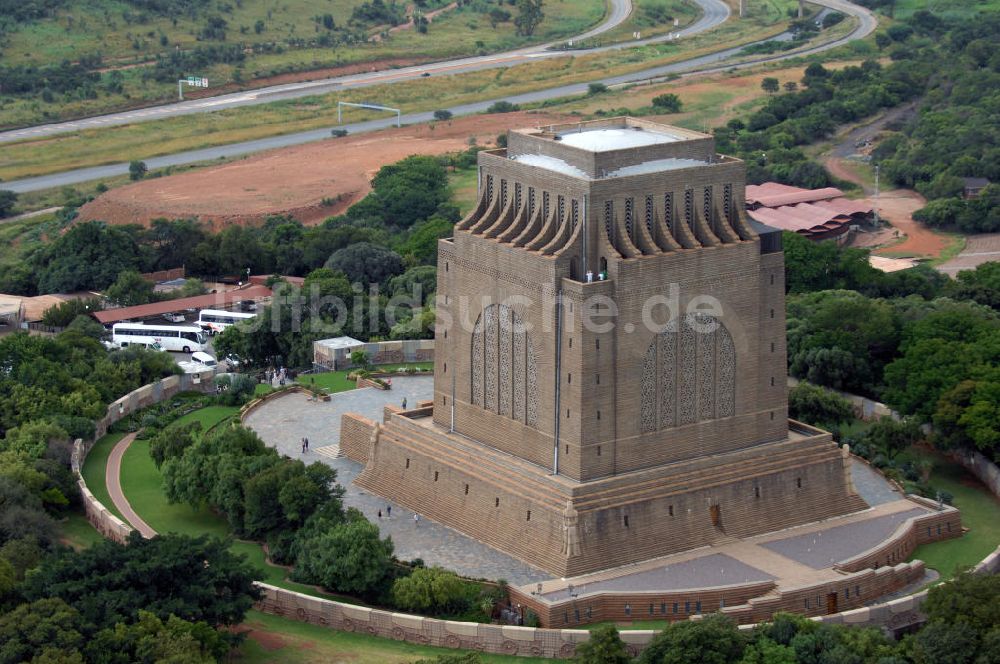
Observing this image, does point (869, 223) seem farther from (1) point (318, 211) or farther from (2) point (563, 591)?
(2) point (563, 591)

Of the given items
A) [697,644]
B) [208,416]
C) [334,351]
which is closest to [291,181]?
[334,351]

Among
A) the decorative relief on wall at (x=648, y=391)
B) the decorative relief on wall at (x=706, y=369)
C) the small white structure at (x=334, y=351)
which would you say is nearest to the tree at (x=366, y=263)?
the small white structure at (x=334, y=351)

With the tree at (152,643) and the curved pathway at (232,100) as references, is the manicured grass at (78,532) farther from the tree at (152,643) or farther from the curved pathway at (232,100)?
the curved pathway at (232,100)

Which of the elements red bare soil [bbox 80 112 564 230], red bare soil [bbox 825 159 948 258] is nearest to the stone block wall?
red bare soil [bbox 80 112 564 230]

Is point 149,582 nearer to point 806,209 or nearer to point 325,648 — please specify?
point 325,648

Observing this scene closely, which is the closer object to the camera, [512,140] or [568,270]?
[568,270]

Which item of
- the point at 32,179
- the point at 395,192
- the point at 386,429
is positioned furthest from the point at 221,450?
the point at 32,179

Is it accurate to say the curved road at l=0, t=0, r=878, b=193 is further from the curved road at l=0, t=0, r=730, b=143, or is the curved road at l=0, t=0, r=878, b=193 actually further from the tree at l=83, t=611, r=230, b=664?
the tree at l=83, t=611, r=230, b=664
